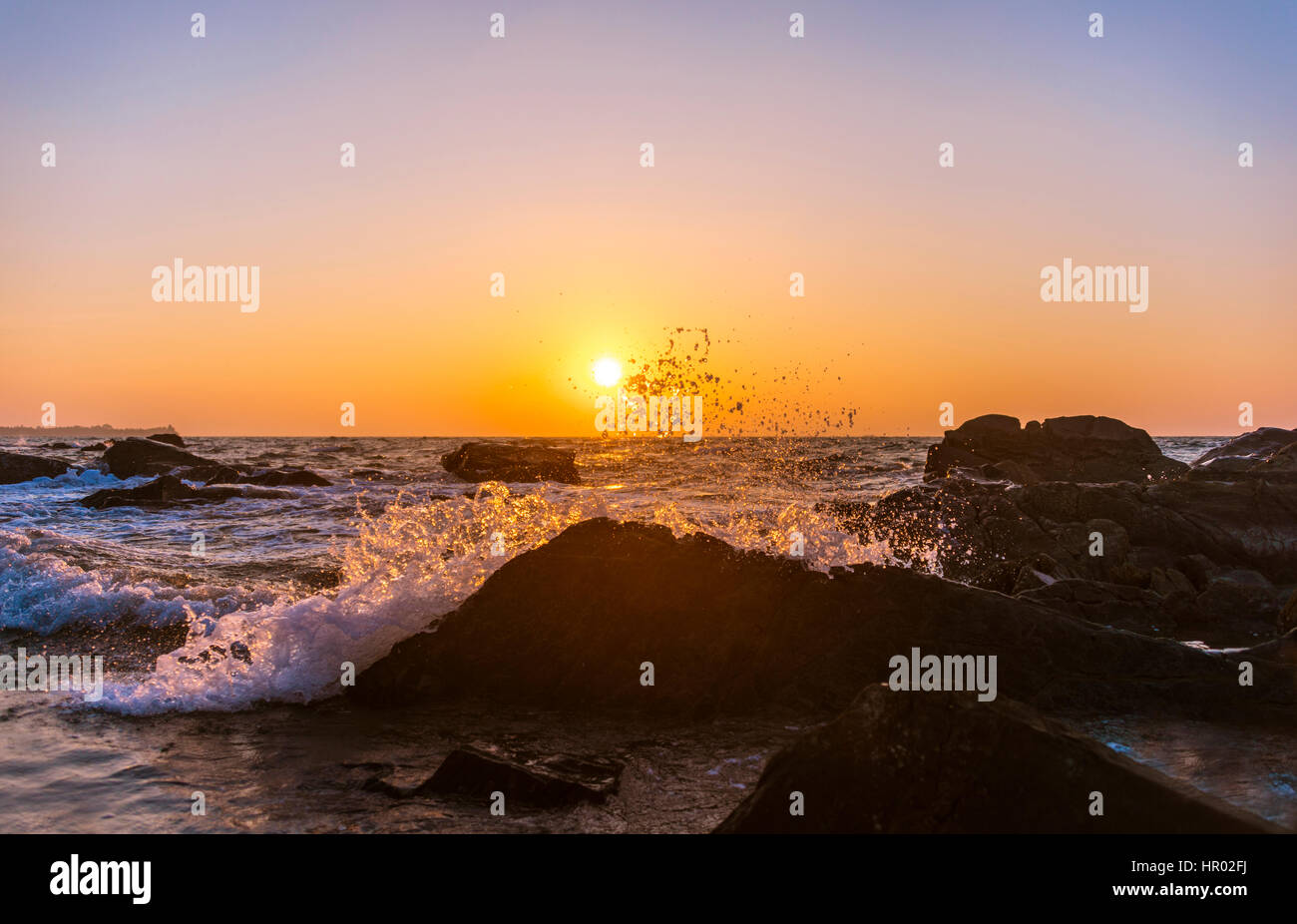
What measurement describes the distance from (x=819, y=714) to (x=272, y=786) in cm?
393

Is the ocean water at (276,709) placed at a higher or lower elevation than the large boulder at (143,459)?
lower

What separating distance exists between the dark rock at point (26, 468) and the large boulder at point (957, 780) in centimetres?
3770

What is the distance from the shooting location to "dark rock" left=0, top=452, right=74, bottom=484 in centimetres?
3331

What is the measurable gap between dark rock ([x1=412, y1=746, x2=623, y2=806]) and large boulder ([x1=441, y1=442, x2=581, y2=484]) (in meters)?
31.0

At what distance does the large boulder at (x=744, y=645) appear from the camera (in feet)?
23.0

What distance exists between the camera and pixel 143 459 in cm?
3572

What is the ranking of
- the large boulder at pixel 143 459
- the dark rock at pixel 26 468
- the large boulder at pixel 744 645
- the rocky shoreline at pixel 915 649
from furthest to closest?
1. the large boulder at pixel 143 459
2. the dark rock at pixel 26 468
3. the large boulder at pixel 744 645
4. the rocky shoreline at pixel 915 649

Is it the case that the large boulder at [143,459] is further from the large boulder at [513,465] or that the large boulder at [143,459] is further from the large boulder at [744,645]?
the large boulder at [744,645]

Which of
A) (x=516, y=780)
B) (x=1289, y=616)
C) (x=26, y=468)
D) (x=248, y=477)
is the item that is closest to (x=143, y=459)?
(x=26, y=468)

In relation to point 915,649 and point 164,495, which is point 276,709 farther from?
point 164,495

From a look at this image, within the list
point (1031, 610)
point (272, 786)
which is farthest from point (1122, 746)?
point (272, 786)

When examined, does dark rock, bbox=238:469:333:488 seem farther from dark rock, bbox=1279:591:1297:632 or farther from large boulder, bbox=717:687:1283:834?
large boulder, bbox=717:687:1283:834

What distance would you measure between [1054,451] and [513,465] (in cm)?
2396

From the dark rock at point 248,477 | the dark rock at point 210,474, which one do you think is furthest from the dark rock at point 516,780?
the dark rock at point 210,474
